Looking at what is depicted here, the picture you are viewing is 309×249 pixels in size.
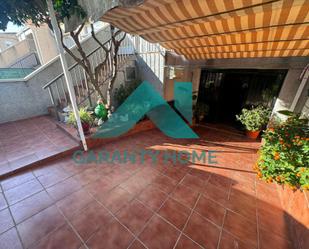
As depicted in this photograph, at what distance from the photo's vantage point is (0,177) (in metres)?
2.66

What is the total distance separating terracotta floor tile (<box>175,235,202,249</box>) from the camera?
178 centimetres

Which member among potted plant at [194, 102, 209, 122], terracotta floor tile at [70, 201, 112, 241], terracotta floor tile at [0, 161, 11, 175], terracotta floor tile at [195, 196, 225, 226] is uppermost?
potted plant at [194, 102, 209, 122]

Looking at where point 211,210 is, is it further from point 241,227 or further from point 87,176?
point 87,176

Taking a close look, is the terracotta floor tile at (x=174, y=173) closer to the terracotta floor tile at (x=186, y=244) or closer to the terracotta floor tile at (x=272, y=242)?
the terracotta floor tile at (x=186, y=244)

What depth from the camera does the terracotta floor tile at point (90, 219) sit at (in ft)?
6.25

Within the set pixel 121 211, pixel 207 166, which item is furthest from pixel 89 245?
pixel 207 166

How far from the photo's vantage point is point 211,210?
229 cm

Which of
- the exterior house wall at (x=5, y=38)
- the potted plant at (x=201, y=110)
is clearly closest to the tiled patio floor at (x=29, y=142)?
the potted plant at (x=201, y=110)

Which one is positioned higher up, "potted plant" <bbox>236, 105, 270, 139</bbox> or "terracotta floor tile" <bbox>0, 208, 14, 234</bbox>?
"potted plant" <bbox>236, 105, 270, 139</bbox>

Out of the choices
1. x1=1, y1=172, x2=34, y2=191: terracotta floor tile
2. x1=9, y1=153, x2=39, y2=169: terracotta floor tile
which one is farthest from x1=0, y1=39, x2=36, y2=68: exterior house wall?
x1=1, y1=172, x2=34, y2=191: terracotta floor tile

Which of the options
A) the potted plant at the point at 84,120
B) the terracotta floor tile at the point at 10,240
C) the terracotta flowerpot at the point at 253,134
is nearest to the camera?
the terracotta floor tile at the point at 10,240

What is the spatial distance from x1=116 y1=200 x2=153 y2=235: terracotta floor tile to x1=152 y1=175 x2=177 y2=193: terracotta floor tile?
519 millimetres

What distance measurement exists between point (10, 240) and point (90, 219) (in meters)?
0.92

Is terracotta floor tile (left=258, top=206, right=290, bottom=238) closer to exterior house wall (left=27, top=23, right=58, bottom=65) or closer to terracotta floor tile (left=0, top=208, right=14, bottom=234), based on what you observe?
terracotta floor tile (left=0, top=208, right=14, bottom=234)
